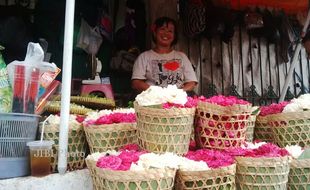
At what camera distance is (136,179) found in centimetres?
170

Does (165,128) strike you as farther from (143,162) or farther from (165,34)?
(165,34)

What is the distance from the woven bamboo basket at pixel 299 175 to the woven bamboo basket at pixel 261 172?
0.21 metres

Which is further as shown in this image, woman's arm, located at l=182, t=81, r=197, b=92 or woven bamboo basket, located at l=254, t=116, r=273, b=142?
woman's arm, located at l=182, t=81, r=197, b=92

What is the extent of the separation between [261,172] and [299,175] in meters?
0.38

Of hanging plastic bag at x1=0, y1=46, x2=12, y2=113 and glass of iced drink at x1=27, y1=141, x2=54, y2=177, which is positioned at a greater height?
hanging plastic bag at x1=0, y1=46, x2=12, y2=113

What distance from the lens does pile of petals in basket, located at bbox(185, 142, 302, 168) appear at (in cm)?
194

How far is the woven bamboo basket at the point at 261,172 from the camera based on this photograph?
6.65 feet

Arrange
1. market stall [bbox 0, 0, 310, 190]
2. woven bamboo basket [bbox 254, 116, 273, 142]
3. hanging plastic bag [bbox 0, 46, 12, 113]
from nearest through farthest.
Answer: market stall [bbox 0, 0, 310, 190] < hanging plastic bag [bbox 0, 46, 12, 113] < woven bamboo basket [bbox 254, 116, 273, 142]

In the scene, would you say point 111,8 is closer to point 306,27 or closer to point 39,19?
point 39,19

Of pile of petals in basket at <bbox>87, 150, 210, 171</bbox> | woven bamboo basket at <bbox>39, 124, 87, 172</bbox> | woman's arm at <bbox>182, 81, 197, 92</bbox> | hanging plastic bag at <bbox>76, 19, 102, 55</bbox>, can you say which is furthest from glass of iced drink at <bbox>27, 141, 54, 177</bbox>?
hanging plastic bag at <bbox>76, 19, 102, 55</bbox>

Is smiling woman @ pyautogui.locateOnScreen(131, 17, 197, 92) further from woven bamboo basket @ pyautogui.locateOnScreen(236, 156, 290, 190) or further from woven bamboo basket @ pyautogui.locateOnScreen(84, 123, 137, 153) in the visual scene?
woven bamboo basket @ pyautogui.locateOnScreen(236, 156, 290, 190)

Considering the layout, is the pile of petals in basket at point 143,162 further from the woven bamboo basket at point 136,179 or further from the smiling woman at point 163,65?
the smiling woman at point 163,65

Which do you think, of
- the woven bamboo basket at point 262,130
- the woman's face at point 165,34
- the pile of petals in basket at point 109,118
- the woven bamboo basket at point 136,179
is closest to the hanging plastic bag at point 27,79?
the pile of petals in basket at point 109,118

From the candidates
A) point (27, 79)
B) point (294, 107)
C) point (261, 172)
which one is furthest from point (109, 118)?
point (294, 107)
